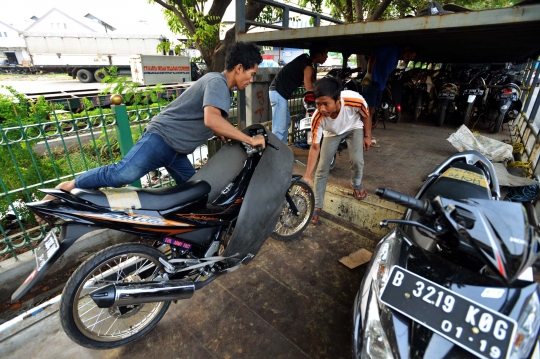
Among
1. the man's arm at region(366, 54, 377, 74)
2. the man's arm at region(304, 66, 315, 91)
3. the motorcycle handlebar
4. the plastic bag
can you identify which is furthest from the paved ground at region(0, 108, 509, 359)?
the man's arm at region(366, 54, 377, 74)

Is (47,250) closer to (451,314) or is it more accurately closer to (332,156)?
(451,314)

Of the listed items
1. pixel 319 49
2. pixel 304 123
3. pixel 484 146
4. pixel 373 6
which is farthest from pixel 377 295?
pixel 373 6

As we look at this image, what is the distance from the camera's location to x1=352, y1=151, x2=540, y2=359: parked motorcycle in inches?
40.8

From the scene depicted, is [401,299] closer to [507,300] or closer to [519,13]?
[507,300]

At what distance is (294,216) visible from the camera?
2992mm

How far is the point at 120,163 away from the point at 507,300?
2393mm

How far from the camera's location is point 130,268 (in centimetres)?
196

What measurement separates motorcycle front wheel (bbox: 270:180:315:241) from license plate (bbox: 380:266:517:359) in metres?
1.71

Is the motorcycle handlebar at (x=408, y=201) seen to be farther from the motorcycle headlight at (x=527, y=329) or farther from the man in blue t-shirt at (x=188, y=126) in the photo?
the man in blue t-shirt at (x=188, y=126)

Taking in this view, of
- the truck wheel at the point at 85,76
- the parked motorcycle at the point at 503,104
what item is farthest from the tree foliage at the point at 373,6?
the truck wheel at the point at 85,76

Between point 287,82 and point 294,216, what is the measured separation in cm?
226

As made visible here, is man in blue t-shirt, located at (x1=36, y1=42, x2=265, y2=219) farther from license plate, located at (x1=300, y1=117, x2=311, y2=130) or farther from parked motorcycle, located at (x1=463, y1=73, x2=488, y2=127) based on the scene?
parked motorcycle, located at (x1=463, y1=73, x2=488, y2=127)

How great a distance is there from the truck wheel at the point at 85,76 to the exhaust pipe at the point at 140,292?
76.5 ft

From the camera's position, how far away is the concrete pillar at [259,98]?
464cm
